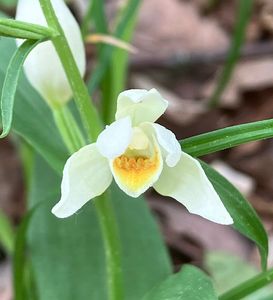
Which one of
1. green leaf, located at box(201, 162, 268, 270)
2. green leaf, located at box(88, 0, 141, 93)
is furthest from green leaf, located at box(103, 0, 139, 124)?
green leaf, located at box(201, 162, 268, 270)

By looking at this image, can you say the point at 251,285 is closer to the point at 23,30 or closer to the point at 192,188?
the point at 192,188

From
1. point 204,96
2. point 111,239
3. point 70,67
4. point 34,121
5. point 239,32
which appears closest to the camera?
point 70,67

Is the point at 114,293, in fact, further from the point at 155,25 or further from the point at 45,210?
the point at 155,25

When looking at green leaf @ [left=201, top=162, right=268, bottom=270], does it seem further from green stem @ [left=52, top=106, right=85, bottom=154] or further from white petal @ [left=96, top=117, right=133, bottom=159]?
green stem @ [left=52, top=106, right=85, bottom=154]

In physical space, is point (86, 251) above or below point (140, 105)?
below

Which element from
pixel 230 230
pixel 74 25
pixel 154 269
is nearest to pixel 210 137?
pixel 74 25

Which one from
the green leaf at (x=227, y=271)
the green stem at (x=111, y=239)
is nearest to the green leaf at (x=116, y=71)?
the green leaf at (x=227, y=271)

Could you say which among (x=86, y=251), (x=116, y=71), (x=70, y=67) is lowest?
(x=86, y=251)

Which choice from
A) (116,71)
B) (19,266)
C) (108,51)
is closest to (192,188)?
(19,266)
